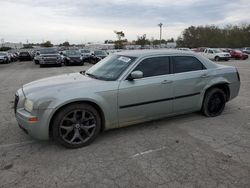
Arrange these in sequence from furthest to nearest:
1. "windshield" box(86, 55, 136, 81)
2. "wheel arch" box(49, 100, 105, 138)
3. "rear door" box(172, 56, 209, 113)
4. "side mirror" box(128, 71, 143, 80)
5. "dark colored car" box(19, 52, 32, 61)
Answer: "dark colored car" box(19, 52, 32, 61)
"rear door" box(172, 56, 209, 113)
"windshield" box(86, 55, 136, 81)
"side mirror" box(128, 71, 143, 80)
"wheel arch" box(49, 100, 105, 138)

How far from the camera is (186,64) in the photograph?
489 cm

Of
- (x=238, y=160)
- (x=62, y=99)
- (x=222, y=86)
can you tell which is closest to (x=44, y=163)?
(x=62, y=99)

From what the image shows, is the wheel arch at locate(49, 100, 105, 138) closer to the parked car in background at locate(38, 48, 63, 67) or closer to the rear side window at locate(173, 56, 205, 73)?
the rear side window at locate(173, 56, 205, 73)

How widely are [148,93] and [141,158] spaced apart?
1.28 m

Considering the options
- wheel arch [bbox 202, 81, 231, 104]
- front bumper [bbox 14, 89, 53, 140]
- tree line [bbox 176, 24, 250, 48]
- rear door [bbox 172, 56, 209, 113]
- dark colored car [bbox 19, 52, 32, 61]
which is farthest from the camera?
tree line [bbox 176, 24, 250, 48]

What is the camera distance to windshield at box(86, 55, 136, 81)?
430cm

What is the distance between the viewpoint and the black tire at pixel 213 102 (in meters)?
5.19

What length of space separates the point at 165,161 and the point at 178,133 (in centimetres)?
113

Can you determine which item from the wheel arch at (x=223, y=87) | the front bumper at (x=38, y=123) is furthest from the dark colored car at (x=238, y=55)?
the front bumper at (x=38, y=123)

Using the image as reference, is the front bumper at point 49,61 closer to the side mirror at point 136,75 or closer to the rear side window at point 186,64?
the rear side window at point 186,64

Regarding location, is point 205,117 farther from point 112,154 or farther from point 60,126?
point 60,126

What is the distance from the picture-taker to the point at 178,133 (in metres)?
4.41

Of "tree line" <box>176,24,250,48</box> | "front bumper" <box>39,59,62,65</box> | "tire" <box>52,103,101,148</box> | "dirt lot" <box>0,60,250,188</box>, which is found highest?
"tree line" <box>176,24,250,48</box>

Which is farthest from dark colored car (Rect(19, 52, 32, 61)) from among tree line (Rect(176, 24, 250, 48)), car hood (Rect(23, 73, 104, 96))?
tree line (Rect(176, 24, 250, 48))
